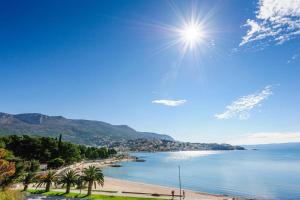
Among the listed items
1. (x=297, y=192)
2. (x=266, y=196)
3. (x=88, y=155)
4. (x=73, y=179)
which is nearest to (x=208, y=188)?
(x=266, y=196)

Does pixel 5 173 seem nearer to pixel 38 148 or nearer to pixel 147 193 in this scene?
pixel 147 193

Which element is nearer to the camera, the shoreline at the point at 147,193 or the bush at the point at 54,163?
the shoreline at the point at 147,193

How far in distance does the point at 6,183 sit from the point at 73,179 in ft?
35.6

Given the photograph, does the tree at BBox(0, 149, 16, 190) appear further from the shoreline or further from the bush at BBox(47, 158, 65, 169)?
the bush at BBox(47, 158, 65, 169)

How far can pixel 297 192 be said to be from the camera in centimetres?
7956

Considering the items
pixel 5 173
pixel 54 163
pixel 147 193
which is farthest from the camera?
pixel 54 163

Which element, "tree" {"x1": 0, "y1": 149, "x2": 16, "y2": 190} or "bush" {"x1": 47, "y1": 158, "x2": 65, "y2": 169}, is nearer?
"tree" {"x1": 0, "y1": 149, "x2": 16, "y2": 190}

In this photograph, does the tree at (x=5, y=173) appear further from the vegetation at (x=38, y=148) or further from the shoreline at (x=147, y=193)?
the vegetation at (x=38, y=148)

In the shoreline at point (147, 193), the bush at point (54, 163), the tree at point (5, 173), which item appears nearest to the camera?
the tree at point (5, 173)

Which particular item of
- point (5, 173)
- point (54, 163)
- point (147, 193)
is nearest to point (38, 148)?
point (54, 163)

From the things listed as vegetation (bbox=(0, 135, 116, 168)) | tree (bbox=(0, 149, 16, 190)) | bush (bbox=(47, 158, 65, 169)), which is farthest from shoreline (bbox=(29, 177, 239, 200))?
vegetation (bbox=(0, 135, 116, 168))

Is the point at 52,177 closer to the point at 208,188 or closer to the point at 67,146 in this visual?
the point at 208,188

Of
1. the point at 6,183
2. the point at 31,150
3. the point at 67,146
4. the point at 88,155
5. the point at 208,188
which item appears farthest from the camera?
the point at 88,155

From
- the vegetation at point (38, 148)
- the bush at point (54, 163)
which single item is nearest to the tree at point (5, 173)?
the vegetation at point (38, 148)
